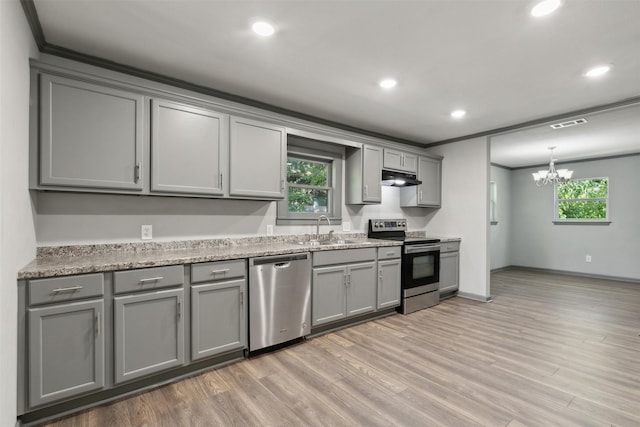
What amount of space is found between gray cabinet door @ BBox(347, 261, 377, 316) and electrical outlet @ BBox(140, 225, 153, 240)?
1.94 meters

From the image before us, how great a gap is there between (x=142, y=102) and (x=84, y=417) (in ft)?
6.98

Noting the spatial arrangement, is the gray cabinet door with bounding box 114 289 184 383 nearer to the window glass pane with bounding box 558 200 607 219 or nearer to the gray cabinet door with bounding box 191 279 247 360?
the gray cabinet door with bounding box 191 279 247 360

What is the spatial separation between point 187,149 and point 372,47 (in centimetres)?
166

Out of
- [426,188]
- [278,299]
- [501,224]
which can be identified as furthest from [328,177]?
[501,224]

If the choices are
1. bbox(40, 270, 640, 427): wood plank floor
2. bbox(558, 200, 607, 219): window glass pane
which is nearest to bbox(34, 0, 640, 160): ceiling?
bbox(40, 270, 640, 427): wood plank floor

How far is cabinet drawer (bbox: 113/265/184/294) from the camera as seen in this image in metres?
1.96

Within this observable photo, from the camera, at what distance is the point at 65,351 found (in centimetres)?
180

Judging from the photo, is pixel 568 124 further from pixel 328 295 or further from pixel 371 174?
pixel 328 295

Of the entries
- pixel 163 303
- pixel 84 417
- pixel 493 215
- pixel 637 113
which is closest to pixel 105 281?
pixel 163 303

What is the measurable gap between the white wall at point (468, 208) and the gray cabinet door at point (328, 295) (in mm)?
2379

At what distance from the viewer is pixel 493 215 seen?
22.3 ft

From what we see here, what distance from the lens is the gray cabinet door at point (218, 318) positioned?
7.47 ft

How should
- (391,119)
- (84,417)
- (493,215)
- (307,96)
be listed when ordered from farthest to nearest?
(493,215)
(391,119)
(307,96)
(84,417)

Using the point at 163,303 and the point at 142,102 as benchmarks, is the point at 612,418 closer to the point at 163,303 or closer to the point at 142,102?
the point at 163,303
